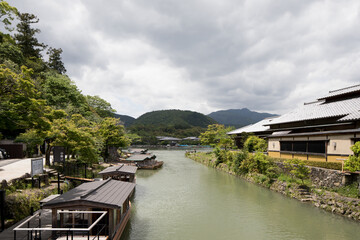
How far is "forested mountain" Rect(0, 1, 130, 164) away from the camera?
12711 mm

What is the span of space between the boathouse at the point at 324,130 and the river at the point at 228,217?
5915mm

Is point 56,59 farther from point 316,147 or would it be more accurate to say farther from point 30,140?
point 316,147

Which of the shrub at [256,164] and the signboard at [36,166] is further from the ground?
the signboard at [36,166]

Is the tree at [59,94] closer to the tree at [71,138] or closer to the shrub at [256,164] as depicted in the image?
the tree at [71,138]

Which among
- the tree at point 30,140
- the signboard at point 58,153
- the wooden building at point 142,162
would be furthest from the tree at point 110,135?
the signboard at point 58,153

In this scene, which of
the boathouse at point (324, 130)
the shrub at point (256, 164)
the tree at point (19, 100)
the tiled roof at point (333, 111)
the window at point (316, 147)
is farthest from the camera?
the shrub at point (256, 164)

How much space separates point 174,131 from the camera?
146 m

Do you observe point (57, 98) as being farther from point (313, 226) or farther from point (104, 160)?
point (313, 226)

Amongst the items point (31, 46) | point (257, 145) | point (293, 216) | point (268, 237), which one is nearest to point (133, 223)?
point (268, 237)

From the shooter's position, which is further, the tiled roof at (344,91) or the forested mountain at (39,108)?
the tiled roof at (344,91)

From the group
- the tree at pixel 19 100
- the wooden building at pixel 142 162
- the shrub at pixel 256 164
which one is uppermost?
the tree at pixel 19 100

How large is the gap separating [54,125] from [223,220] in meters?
19.3

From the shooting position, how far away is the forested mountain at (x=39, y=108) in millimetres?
12711

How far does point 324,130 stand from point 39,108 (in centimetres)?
2861
